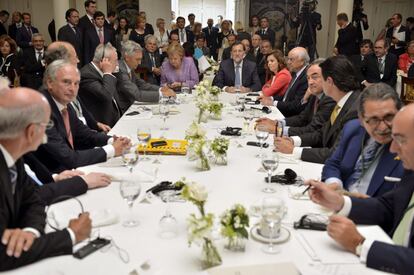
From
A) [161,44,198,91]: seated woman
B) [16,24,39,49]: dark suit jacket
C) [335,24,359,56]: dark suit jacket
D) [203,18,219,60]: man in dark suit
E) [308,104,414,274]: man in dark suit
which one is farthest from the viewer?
[203,18,219,60]: man in dark suit

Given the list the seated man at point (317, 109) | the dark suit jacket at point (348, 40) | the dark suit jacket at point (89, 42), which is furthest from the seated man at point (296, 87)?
the dark suit jacket at point (348, 40)

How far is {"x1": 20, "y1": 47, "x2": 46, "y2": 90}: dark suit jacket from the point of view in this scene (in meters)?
7.84

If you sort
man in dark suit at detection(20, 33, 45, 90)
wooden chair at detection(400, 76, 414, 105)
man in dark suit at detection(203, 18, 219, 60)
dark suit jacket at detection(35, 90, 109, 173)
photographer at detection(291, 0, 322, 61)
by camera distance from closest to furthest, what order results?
dark suit jacket at detection(35, 90, 109, 173) → wooden chair at detection(400, 76, 414, 105) → man in dark suit at detection(20, 33, 45, 90) → photographer at detection(291, 0, 322, 61) → man in dark suit at detection(203, 18, 219, 60)

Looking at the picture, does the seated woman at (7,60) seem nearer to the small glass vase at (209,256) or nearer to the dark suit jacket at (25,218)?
the dark suit jacket at (25,218)

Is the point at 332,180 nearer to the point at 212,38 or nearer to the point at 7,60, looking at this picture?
the point at 7,60

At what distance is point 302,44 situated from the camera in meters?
11.4

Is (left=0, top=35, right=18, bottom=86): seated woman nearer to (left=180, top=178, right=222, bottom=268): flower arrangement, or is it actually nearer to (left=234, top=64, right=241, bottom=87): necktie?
(left=234, top=64, right=241, bottom=87): necktie

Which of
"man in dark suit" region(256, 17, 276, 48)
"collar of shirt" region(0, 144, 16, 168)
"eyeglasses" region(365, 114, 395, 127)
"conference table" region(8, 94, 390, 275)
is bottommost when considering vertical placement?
"conference table" region(8, 94, 390, 275)

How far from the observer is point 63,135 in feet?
9.96

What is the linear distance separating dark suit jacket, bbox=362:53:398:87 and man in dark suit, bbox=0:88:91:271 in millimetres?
6954

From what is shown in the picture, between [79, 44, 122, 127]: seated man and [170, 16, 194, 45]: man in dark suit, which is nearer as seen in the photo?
[79, 44, 122, 127]: seated man

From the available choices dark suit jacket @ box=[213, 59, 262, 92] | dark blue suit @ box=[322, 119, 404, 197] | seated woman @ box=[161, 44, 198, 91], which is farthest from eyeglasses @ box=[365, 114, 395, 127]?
dark suit jacket @ box=[213, 59, 262, 92]

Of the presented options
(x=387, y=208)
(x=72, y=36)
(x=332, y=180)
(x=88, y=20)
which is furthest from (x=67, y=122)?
(x=88, y=20)

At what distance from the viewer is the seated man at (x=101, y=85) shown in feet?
14.4
